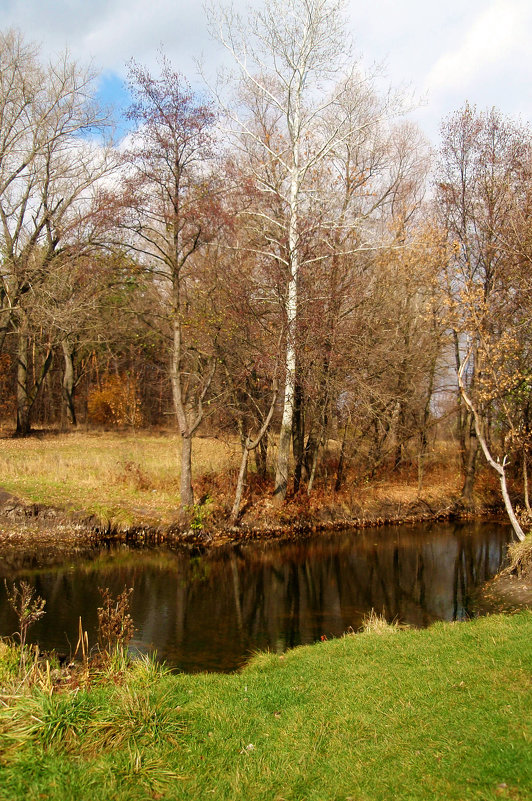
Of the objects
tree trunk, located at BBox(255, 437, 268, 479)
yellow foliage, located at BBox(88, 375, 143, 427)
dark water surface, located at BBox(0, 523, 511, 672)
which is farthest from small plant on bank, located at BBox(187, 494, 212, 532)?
yellow foliage, located at BBox(88, 375, 143, 427)

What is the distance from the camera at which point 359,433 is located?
23.2 meters

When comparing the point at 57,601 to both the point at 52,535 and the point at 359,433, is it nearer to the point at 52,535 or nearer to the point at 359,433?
the point at 52,535

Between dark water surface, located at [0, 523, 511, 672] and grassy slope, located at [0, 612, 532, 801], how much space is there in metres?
3.22

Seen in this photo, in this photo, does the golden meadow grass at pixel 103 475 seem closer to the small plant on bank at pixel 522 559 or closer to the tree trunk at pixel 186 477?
the tree trunk at pixel 186 477

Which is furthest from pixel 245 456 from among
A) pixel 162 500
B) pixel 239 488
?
pixel 162 500

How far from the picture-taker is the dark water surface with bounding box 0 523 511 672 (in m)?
10.7

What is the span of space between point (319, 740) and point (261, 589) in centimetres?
903

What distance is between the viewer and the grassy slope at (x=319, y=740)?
4.39m

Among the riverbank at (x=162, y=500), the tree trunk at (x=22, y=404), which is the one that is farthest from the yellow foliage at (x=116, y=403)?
the riverbank at (x=162, y=500)

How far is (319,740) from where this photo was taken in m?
5.27

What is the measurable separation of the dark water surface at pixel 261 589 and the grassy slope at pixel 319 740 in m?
3.22

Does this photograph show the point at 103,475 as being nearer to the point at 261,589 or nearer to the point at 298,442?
the point at 298,442

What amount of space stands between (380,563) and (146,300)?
61.0ft

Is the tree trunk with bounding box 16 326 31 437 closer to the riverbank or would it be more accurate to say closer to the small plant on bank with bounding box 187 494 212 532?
the riverbank
